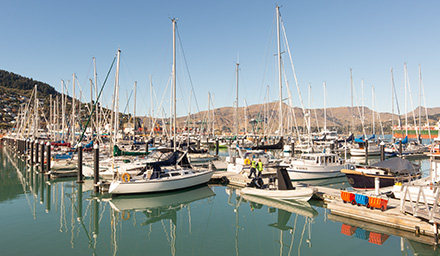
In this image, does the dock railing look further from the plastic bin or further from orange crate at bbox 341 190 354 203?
orange crate at bbox 341 190 354 203

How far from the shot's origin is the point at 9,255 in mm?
11328

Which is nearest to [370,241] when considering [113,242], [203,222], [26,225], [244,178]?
[203,222]

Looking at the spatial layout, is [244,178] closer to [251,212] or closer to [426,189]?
[251,212]

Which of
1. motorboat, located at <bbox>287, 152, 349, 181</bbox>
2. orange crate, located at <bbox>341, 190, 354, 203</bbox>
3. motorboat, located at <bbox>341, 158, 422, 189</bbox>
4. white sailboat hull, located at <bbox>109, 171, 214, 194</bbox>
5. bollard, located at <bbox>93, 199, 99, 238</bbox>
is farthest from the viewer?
motorboat, located at <bbox>287, 152, 349, 181</bbox>

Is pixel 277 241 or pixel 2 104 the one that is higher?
pixel 2 104

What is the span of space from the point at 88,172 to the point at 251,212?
17.6 meters

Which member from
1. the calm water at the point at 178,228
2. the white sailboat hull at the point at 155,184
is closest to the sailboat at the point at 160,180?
the white sailboat hull at the point at 155,184

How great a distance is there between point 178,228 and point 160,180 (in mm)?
6304

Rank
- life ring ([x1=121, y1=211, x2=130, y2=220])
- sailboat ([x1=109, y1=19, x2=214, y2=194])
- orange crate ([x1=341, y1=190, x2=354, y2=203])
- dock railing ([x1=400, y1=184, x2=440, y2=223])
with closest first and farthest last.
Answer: dock railing ([x1=400, y1=184, x2=440, y2=223]), orange crate ([x1=341, y1=190, x2=354, y2=203]), life ring ([x1=121, y1=211, x2=130, y2=220]), sailboat ([x1=109, y1=19, x2=214, y2=194])

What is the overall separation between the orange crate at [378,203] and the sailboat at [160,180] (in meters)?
13.1

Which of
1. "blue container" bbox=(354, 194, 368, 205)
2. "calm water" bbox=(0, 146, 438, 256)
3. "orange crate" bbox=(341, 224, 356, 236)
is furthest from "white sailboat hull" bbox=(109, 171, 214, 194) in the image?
"blue container" bbox=(354, 194, 368, 205)

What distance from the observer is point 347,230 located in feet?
46.2

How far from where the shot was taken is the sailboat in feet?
67.2

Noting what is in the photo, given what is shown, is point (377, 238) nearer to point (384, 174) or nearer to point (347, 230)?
point (347, 230)
